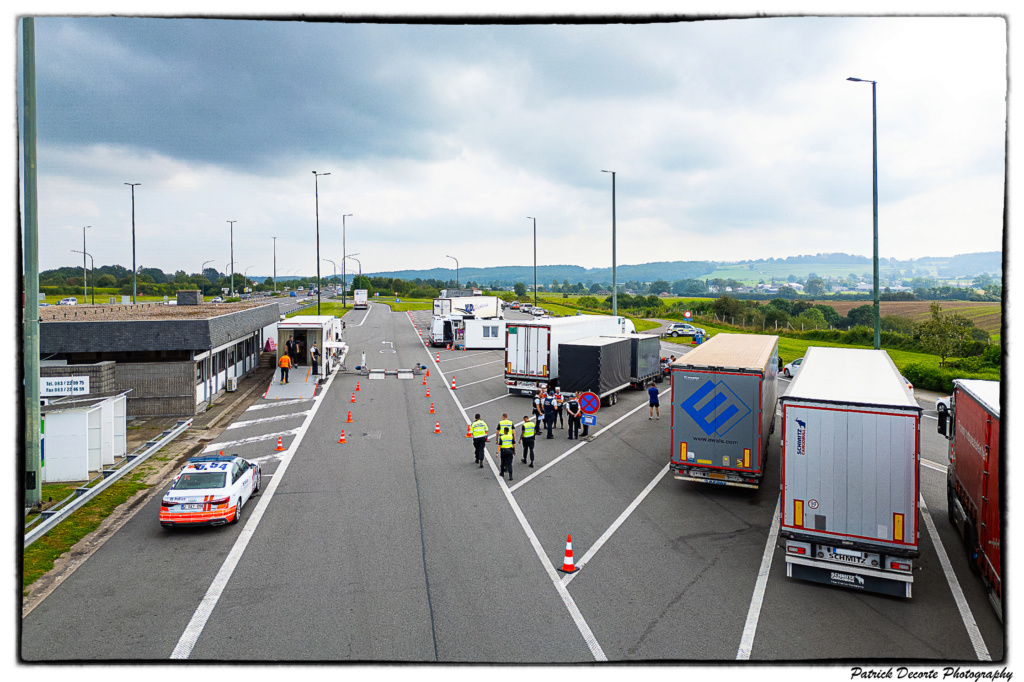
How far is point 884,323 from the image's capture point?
49.6 meters

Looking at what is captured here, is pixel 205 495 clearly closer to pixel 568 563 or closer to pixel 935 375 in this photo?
pixel 568 563

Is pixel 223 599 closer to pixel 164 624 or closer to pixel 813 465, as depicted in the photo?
pixel 164 624

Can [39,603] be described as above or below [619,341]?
below

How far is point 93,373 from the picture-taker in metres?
20.1

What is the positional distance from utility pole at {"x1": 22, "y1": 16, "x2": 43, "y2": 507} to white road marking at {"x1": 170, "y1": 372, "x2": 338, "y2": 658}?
4192 millimetres

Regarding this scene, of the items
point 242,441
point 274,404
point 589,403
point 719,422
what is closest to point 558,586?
point 719,422

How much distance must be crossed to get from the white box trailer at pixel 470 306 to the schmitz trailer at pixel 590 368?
34581 mm

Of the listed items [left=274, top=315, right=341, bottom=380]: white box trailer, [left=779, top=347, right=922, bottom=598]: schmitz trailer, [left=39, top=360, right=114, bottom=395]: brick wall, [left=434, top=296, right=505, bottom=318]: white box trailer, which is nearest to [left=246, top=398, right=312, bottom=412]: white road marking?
[left=274, top=315, right=341, bottom=380]: white box trailer

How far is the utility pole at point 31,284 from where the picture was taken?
1188cm

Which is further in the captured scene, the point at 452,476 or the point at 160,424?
the point at 160,424

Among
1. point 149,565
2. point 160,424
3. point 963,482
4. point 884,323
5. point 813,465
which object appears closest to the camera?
point 813,465

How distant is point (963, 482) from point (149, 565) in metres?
14.5

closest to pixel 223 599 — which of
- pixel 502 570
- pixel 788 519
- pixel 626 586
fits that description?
pixel 502 570

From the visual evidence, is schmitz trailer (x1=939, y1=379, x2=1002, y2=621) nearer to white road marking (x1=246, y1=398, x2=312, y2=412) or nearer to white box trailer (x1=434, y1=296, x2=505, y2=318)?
white road marking (x1=246, y1=398, x2=312, y2=412)
